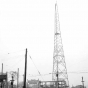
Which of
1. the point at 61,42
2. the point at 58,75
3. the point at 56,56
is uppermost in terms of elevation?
the point at 61,42

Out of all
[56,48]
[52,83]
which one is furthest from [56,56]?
[52,83]

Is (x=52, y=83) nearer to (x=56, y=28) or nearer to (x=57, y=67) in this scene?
(x=57, y=67)

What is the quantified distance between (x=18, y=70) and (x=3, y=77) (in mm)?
35014

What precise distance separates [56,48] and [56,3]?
15.7 metres

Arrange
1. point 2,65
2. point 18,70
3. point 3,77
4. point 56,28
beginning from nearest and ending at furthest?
point 3,77 → point 56,28 → point 2,65 → point 18,70

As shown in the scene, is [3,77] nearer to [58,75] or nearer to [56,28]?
[58,75]

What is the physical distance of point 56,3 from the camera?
176 ft

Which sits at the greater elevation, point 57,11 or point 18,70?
point 57,11

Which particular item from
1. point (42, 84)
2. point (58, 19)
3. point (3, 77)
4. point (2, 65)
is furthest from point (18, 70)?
point (3, 77)

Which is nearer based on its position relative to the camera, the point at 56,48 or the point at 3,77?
the point at 3,77

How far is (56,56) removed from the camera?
47.3m

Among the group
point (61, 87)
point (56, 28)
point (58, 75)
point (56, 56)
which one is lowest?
point (61, 87)

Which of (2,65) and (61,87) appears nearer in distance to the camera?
(61,87)

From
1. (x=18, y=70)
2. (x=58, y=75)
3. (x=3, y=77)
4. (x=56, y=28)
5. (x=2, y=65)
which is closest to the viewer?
(x=3, y=77)
